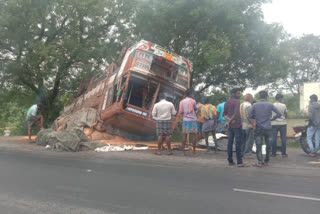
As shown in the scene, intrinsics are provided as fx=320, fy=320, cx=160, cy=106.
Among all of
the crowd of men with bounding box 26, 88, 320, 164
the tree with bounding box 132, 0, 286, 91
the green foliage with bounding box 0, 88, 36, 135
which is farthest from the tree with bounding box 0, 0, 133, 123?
the crowd of men with bounding box 26, 88, 320, 164

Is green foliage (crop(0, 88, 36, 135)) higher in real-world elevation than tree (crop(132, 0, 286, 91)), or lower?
lower

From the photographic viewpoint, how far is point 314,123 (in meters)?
9.08

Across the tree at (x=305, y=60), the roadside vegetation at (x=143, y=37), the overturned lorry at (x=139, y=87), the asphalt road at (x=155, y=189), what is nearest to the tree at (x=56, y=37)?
the roadside vegetation at (x=143, y=37)

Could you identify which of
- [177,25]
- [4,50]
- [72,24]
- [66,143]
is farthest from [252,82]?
[4,50]

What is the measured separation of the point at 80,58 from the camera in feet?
64.8

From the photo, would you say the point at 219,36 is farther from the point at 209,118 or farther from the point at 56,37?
the point at 56,37

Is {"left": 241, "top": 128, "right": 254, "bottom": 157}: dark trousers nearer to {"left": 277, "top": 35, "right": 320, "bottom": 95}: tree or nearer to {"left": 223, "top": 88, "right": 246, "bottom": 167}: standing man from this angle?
Answer: {"left": 223, "top": 88, "right": 246, "bottom": 167}: standing man

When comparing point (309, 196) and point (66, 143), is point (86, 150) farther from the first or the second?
point (309, 196)

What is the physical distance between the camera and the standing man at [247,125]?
844 centimetres

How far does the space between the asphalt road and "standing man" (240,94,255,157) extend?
1.60 meters

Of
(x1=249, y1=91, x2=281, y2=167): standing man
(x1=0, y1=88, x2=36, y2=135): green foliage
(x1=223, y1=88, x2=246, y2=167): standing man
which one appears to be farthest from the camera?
(x1=0, y1=88, x2=36, y2=135): green foliage

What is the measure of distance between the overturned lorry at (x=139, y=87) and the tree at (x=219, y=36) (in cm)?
301

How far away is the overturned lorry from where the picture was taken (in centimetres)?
1373

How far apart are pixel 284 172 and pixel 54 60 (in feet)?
47.2
